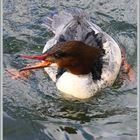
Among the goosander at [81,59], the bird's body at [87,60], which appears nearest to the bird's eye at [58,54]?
the goosander at [81,59]

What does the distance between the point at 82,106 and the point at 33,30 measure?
1.44 metres

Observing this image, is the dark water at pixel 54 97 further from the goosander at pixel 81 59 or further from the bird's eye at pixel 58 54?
the bird's eye at pixel 58 54

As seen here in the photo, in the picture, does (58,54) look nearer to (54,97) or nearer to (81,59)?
(81,59)

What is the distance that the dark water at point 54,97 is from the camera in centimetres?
499

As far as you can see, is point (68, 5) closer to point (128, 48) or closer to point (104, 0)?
point (104, 0)

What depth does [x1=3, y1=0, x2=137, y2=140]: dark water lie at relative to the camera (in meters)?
4.99

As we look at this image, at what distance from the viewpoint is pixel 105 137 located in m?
4.91

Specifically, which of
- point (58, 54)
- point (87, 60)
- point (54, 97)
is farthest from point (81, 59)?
point (54, 97)

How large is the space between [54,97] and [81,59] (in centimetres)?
50

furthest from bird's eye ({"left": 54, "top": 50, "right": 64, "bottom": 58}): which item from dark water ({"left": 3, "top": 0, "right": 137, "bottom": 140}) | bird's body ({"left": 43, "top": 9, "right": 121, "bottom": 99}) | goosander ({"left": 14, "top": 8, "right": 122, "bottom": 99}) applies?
dark water ({"left": 3, "top": 0, "right": 137, "bottom": 140})

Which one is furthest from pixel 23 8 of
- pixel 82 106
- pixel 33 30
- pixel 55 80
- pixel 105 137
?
pixel 105 137

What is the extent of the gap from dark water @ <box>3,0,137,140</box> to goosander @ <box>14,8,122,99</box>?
0.38 feet

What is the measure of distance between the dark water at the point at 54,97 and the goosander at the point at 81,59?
115 mm

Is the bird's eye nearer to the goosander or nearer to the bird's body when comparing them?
the goosander
